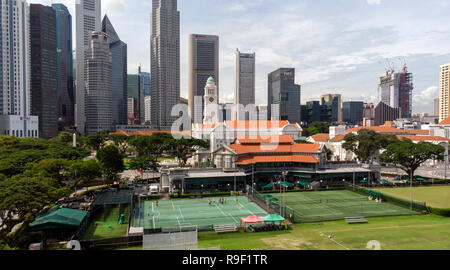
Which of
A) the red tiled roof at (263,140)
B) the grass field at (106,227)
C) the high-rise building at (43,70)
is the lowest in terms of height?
the grass field at (106,227)

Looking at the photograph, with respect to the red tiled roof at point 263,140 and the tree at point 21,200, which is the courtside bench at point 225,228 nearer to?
the tree at point 21,200

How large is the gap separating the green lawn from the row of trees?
96.3 ft

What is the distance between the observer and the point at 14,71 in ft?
467

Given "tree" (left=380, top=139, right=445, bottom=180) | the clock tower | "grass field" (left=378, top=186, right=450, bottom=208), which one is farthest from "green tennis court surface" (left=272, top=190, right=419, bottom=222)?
the clock tower

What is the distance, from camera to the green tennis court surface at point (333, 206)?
4272 centimetres

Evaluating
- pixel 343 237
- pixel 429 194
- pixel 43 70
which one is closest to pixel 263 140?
pixel 429 194

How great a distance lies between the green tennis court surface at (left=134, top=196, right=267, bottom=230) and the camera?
3906cm

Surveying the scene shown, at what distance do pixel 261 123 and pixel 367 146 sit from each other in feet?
Answer: 104

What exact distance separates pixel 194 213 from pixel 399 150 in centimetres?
4994

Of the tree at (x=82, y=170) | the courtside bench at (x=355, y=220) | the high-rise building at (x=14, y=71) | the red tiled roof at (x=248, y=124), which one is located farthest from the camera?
the high-rise building at (x=14, y=71)

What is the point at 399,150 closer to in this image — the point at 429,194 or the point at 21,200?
the point at 429,194

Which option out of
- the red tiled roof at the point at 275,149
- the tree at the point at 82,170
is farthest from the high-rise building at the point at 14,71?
the red tiled roof at the point at 275,149

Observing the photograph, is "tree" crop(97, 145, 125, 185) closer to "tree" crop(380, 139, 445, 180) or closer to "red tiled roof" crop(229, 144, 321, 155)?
"red tiled roof" crop(229, 144, 321, 155)

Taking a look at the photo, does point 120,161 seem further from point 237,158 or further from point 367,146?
point 367,146
